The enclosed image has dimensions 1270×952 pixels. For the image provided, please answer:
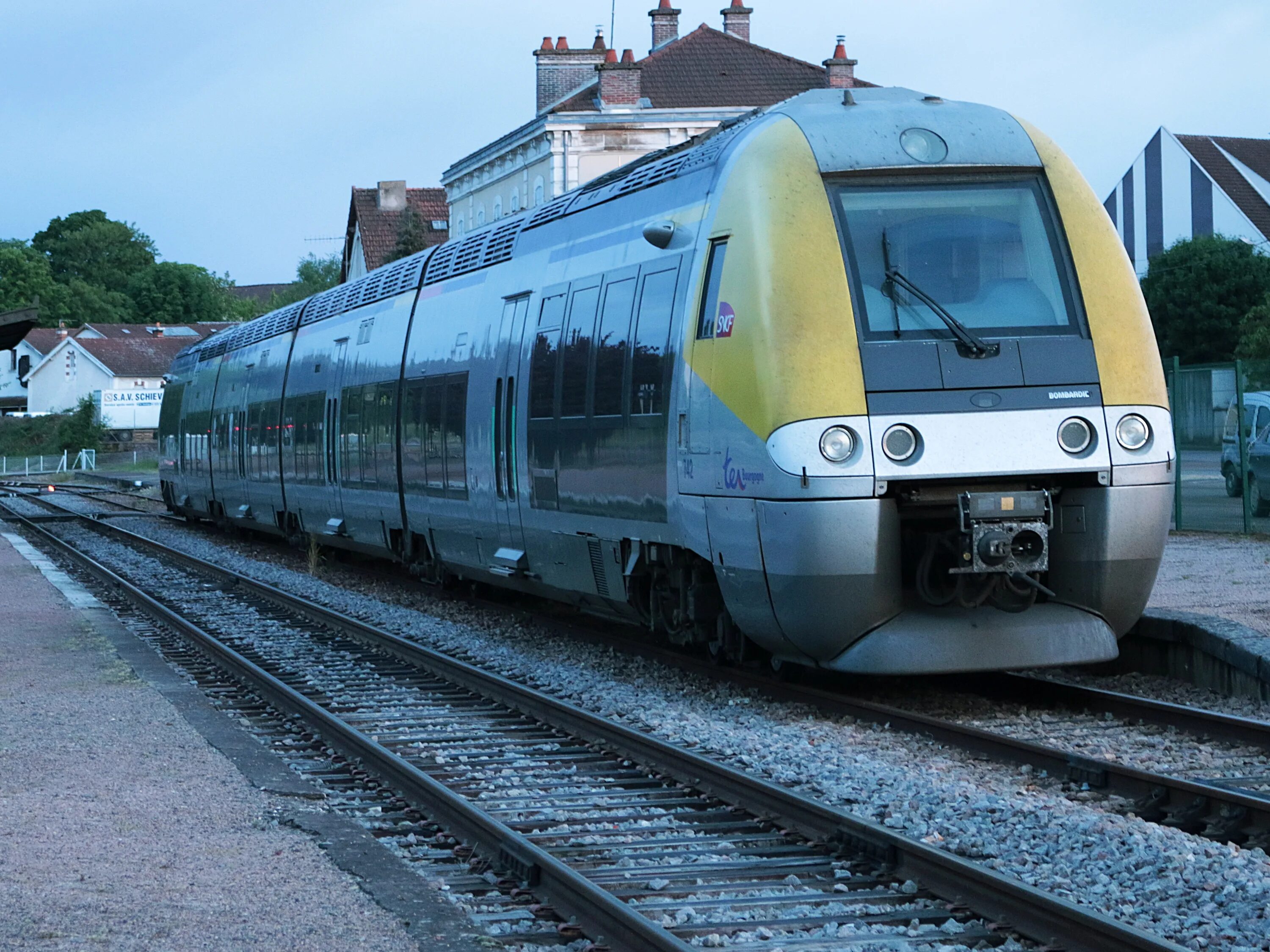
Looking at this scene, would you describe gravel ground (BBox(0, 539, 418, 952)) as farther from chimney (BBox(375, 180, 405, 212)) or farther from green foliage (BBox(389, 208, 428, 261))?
chimney (BBox(375, 180, 405, 212))

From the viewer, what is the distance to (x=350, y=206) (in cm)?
7438

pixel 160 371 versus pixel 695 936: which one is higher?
pixel 160 371

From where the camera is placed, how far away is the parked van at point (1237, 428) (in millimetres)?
18438

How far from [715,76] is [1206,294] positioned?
15.1 metres

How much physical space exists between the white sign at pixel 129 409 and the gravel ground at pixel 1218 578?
6989 centimetres

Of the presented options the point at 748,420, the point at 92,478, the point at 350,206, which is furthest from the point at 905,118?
the point at 350,206

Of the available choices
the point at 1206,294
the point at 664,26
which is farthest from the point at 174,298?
the point at 1206,294

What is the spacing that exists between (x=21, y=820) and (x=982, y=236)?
5511 mm

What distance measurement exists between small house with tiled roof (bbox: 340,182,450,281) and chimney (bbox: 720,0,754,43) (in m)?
18.3

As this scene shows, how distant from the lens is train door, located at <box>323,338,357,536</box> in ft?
61.2

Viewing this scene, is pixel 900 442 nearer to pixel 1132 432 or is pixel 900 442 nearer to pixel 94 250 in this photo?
pixel 1132 432

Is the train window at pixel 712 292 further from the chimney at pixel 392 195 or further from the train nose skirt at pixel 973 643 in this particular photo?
the chimney at pixel 392 195

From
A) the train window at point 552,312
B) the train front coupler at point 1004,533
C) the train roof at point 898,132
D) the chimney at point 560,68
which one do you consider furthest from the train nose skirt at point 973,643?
the chimney at point 560,68

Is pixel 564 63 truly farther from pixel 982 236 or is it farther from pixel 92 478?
pixel 982 236
